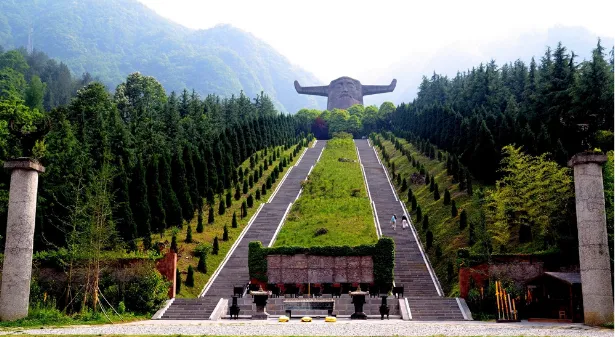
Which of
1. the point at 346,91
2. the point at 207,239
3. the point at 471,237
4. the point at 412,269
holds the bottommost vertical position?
the point at 412,269

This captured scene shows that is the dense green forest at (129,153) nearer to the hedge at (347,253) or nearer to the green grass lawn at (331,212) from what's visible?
the green grass lawn at (331,212)

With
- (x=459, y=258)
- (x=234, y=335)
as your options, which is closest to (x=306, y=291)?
(x=459, y=258)

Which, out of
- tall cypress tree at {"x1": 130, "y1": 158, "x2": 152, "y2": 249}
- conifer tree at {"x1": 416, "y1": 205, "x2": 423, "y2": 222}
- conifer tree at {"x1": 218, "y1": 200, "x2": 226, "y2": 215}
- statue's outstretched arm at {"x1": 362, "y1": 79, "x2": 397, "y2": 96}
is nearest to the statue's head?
statue's outstretched arm at {"x1": 362, "y1": 79, "x2": 397, "y2": 96}

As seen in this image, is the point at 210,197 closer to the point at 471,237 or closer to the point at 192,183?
the point at 192,183

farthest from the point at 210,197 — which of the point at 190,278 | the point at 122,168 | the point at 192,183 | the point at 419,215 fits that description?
the point at 190,278

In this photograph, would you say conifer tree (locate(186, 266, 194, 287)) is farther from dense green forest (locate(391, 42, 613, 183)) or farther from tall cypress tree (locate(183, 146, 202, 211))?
dense green forest (locate(391, 42, 613, 183))

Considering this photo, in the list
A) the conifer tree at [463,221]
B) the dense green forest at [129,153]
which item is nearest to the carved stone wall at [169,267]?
the dense green forest at [129,153]

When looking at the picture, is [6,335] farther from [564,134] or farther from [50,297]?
[564,134]
